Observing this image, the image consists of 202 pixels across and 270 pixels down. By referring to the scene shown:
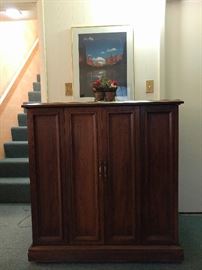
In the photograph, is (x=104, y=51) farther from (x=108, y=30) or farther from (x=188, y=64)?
(x=188, y=64)

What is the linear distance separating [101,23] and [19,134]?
250cm

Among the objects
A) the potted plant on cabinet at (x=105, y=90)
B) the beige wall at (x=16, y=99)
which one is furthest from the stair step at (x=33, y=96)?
the potted plant on cabinet at (x=105, y=90)

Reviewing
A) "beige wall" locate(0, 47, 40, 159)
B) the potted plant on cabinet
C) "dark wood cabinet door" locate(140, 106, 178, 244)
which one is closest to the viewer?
"dark wood cabinet door" locate(140, 106, 178, 244)

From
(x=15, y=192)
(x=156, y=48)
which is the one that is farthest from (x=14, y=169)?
(x=156, y=48)

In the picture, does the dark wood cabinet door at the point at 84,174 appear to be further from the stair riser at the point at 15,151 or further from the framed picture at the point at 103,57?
the stair riser at the point at 15,151

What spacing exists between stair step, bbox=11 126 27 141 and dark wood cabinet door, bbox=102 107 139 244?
2812 millimetres

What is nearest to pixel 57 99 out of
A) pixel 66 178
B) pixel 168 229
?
pixel 66 178

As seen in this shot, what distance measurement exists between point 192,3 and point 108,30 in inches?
37.0

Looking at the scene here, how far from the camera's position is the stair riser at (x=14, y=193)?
4062 millimetres

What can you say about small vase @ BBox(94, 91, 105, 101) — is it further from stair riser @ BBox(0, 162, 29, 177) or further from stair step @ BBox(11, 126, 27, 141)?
stair step @ BBox(11, 126, 27, 141)

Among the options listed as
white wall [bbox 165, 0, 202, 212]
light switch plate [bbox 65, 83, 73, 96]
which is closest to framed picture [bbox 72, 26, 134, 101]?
light switch plate [bbox 65, 83, 73, 96]

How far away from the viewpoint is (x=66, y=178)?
2510mm

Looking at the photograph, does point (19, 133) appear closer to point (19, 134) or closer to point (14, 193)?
point (19, 134)

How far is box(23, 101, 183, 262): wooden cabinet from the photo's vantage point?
8.07 ft
